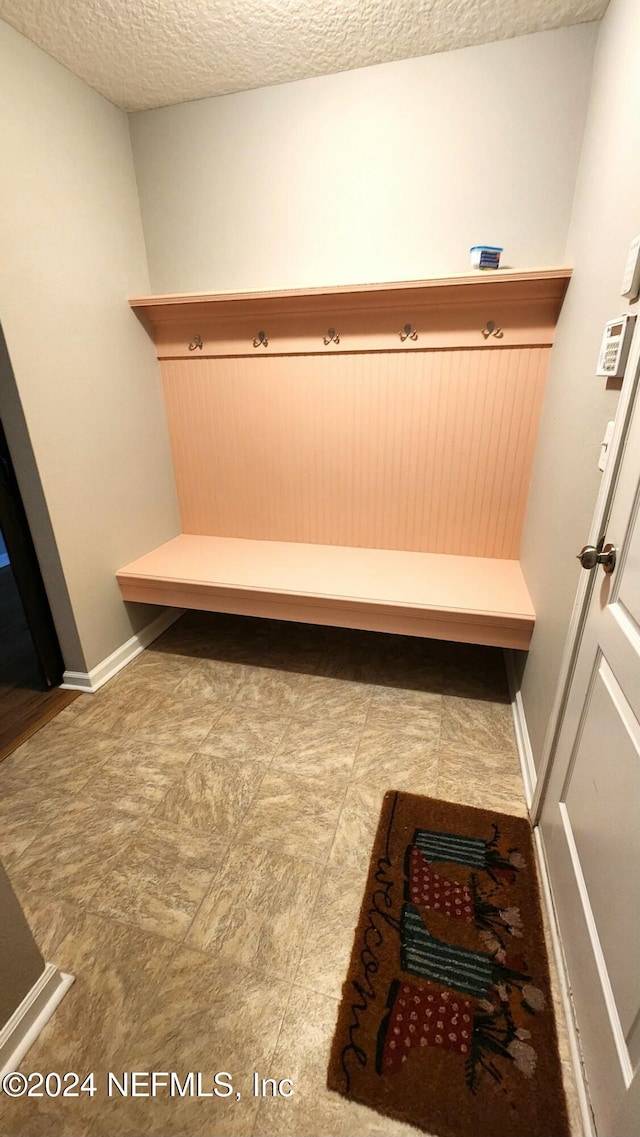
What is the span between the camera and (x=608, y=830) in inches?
38.1

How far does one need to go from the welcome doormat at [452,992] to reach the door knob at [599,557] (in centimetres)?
97

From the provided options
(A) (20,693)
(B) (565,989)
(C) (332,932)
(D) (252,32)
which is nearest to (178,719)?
(A) (20,693)

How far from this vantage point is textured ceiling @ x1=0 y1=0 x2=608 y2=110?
5.17 feet

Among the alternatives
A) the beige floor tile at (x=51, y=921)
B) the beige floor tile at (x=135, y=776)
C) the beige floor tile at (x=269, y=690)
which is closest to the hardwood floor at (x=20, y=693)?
the beige floor tile at (x=135, y=776)

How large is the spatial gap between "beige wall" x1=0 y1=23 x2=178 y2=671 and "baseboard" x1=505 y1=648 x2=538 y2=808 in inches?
77.6

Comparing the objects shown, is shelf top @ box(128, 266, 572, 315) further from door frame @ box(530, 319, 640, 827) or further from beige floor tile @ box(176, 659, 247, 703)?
beige floor tile @ box(176, 659, 247, 703)

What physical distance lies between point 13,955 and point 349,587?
1.59 meters

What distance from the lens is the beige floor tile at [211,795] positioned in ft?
5.26

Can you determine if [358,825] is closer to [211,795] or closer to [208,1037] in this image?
[211,795]

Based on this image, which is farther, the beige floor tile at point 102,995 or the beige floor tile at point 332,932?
the beige floor tile at point 332,932

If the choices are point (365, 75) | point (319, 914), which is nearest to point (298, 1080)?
point (319, 914)

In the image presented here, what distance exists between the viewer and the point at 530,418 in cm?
215

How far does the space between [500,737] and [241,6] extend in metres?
2.82

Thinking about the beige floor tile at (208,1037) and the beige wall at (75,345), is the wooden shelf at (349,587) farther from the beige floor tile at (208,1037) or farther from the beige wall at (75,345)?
the beige floor tile at (208,1037)
